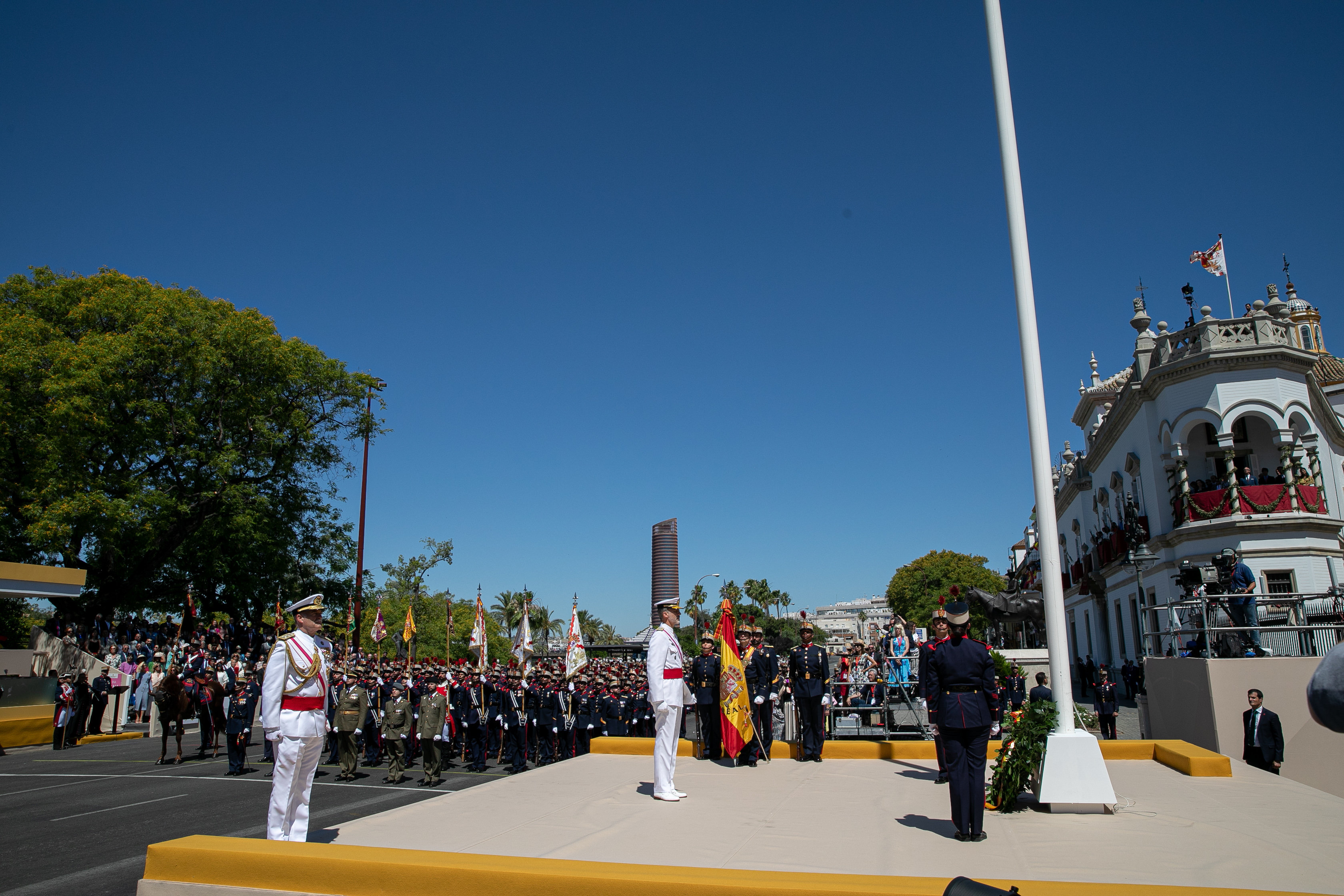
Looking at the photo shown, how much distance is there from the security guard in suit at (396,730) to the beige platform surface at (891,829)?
267 inches

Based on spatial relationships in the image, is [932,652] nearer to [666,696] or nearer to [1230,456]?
[666,696]

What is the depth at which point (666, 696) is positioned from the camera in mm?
8789

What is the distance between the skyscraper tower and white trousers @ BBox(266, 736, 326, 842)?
2481 centimetres

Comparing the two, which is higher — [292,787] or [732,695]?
[732,695]

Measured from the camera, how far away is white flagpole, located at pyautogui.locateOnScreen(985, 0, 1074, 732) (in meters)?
7.29

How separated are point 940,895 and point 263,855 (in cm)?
417

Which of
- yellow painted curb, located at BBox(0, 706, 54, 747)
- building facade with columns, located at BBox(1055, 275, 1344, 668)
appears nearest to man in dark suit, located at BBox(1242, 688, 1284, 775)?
building facade with columns, located at BBox(1055, 275, 1344, 668)

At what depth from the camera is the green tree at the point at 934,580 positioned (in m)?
79.4

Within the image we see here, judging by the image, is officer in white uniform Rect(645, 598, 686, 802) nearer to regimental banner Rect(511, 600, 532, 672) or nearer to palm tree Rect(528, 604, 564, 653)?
regimental banner Rect(511, 600, 532, 672)

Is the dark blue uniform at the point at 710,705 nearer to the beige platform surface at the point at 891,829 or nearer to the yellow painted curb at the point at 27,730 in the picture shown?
the beige platform surface at the point at 891,829

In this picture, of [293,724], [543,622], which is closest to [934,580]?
[543,622]

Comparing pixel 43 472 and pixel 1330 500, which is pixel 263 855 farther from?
pixel 1330 500

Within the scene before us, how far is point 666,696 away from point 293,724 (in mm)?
3577

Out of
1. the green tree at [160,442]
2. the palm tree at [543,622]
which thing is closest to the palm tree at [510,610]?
the palm tree at [543,622]
